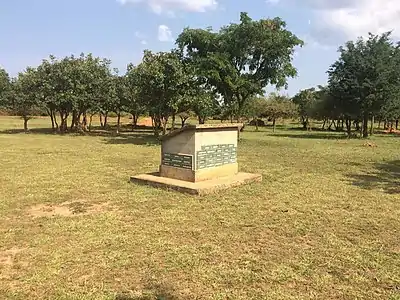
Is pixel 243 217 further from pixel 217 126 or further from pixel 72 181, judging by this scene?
pixel 72 181

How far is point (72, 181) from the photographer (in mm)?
10375

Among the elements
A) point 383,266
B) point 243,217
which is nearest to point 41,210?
point 243,217

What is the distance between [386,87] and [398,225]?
2544 cm

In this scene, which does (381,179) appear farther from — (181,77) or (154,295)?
(181,77)

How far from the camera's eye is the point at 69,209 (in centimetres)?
752

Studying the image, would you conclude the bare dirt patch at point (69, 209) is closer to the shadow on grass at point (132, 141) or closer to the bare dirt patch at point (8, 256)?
the bare dirt patch at point (8, 256)

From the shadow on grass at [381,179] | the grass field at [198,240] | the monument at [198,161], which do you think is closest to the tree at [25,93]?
the grass field at [198,240]

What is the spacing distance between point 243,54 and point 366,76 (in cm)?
1059

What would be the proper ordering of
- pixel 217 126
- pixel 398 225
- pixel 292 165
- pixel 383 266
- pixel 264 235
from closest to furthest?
pixel 383 266 → pixel 264 235 → pixel 398 225 → pixel 217 126 → pixel 292 165

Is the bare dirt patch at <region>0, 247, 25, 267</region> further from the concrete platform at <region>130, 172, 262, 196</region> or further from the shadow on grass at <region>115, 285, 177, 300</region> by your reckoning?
the concrete platform at <region>130, 172, 262, 196</region>

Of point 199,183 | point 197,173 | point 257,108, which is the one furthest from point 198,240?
point 257,108

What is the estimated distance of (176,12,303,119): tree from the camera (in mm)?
24391

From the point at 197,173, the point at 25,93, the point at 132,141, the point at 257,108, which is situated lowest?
the point at 132,141

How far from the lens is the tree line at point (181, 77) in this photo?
2262cm
